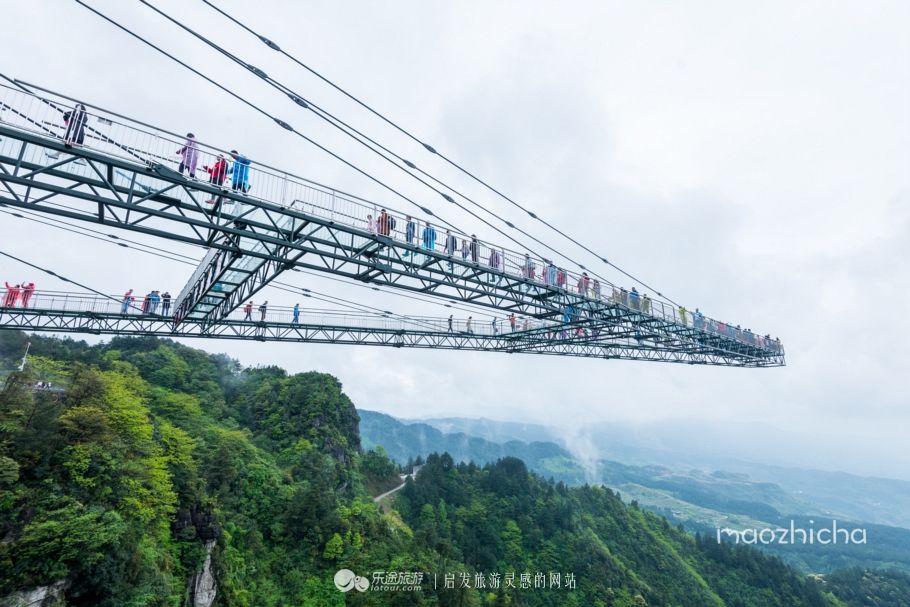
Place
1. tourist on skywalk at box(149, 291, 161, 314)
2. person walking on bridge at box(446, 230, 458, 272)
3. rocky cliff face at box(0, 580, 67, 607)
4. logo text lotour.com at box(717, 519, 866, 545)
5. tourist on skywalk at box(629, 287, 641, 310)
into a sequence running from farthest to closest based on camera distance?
logo text lotour.com at box(717, 519, 866, 545), tourist on skywalk at box(629, 287, 641, 310), tourist on skywalk at box(149, 291, 161, 314), person walking on bridge at box(446, 230, 458, 272), rocky cliff face at box(0, 580, 67, 607)

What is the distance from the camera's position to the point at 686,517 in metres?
189

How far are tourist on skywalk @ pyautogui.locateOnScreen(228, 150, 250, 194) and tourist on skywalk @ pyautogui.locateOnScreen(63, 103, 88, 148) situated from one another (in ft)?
9.77

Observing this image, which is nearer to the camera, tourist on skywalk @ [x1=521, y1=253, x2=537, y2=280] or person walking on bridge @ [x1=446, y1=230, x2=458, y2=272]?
person walking on bridge @ [x1=446, y1=230, x2=458, y2=272]

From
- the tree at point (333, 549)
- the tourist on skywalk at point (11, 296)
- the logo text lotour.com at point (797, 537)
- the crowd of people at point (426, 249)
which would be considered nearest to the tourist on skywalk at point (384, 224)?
the crowd of people at point (426, 249)

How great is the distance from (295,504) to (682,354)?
92.3 feet

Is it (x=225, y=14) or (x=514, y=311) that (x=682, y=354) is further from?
(x=225, y=14)

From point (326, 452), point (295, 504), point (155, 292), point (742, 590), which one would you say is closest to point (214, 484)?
A: point (295, 504)

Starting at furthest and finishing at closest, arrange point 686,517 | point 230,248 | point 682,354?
point 686,517
point 682,354
point 230,248

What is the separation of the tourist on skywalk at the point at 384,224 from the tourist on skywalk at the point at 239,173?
4.17 meters

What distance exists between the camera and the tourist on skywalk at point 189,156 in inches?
422

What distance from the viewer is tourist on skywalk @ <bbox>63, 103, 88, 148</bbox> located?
9320 millimetres

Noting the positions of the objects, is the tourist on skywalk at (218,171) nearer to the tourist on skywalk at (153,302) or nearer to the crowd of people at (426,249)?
the crowd of people at (426,249)

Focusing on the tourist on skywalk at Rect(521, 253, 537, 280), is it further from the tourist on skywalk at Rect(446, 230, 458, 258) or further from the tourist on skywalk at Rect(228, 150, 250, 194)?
the tourist on skywalk at Rect(228, 150, 250, 194)

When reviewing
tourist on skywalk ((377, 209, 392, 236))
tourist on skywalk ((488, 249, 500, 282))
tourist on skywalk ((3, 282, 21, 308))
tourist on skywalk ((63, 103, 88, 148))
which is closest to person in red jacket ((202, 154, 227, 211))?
tourist on skywalk ((63, 103, 88, 148))
